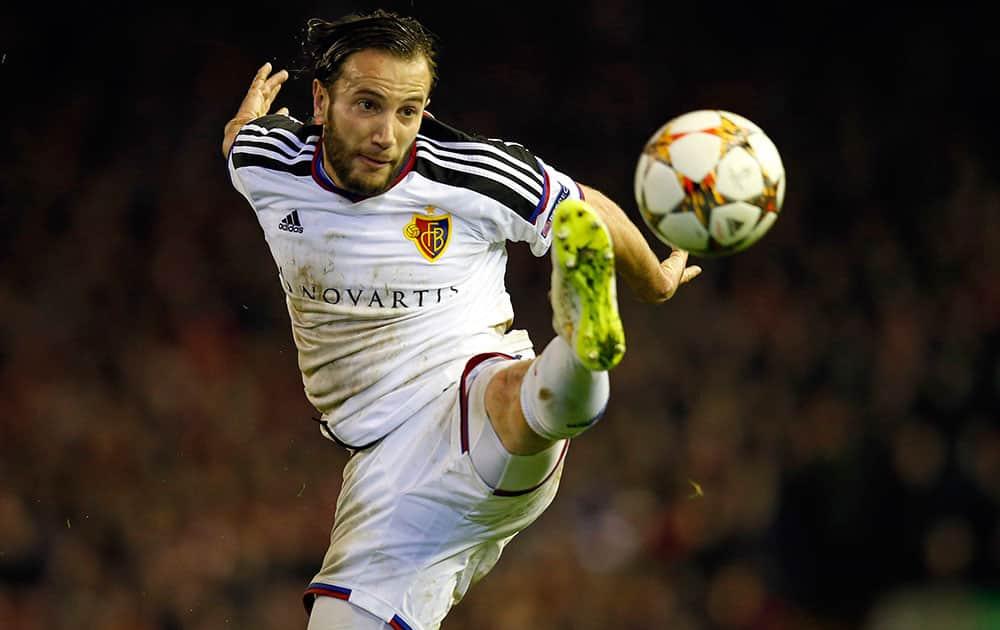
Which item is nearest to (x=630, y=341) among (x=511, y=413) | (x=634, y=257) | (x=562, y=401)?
(x=634, y=257)

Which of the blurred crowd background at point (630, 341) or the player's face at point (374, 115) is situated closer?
the player's face at point (374, 115)

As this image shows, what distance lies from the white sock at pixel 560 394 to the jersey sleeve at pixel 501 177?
2.20 feet

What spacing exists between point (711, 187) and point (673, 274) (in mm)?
922

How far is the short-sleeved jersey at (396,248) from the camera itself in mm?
4203

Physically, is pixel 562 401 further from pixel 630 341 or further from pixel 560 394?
pixel 630 341

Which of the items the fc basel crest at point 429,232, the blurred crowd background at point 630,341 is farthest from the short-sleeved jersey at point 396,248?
the blurred crowd background at point 630,341

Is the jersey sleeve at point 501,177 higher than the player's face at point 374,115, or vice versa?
the player's face at point 374,115

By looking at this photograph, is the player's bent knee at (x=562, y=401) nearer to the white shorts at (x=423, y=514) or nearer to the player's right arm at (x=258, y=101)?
the white shorts at (x=423, y=514)

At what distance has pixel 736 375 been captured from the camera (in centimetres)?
1012

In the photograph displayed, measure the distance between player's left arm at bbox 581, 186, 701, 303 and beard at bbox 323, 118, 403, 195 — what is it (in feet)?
2.14

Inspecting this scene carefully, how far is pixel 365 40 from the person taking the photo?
4113 mm

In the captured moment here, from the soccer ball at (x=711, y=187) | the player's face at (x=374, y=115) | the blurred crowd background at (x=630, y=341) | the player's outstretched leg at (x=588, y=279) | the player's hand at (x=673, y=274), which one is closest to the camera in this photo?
the player's outstretched leg at (x=588, y=279)

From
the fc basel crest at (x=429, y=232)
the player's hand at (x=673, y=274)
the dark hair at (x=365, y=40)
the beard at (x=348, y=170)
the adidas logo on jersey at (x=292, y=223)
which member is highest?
the dark hair at (x=365, y=40)

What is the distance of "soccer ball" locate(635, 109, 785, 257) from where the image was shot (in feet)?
12.3
